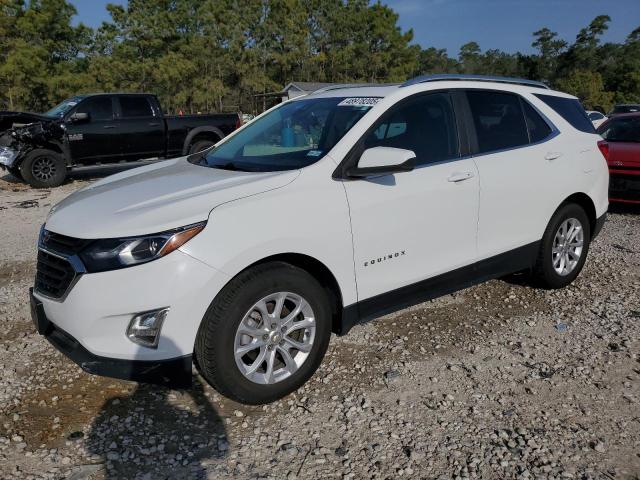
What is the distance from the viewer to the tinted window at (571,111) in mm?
4535

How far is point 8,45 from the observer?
105 feet

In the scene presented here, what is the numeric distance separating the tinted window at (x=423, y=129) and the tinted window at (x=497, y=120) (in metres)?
0.27

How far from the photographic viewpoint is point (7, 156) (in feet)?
35.2

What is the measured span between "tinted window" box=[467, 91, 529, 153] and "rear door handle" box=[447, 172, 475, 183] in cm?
30

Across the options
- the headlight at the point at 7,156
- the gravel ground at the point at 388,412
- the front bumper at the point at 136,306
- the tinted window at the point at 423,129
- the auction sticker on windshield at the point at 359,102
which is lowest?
the gravel ground at the point at 388,412

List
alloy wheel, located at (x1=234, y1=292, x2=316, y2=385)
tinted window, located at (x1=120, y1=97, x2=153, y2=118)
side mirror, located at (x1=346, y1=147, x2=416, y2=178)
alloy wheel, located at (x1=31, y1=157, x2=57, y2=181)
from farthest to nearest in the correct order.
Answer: tinted window, located at (x1=120, y1=97, x2=153, y2=118), alloy wheel, located at (x1=31, y1=157, x2=57, y2=181), side mirror, located at (x1=346, y1=147, x2=416, y2=178), alloy wheel, located at (x1=234, y1=292, x2=316, y2=385)

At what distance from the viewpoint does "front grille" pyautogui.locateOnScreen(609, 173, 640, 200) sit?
734 cm

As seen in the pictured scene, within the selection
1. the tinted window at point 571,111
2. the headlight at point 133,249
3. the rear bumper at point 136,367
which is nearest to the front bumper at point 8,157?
the rear bumper at point 136,367

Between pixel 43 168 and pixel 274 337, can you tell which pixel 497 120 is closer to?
pixel 274 337

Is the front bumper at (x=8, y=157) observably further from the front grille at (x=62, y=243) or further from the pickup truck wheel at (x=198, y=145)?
the front grille at (x=62, y=243)

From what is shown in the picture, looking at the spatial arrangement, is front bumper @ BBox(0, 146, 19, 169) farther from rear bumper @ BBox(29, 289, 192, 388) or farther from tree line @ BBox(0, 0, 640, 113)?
tree line @ BBox(0, 0, 640, 113)

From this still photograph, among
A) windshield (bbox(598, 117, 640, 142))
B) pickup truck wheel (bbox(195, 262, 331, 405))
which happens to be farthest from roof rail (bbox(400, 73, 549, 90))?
windshield (bbox(598, 117, 640, 142))

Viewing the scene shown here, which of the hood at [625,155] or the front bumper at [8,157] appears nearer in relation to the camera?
the hood at [625,155]

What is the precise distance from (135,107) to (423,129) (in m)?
9.71
